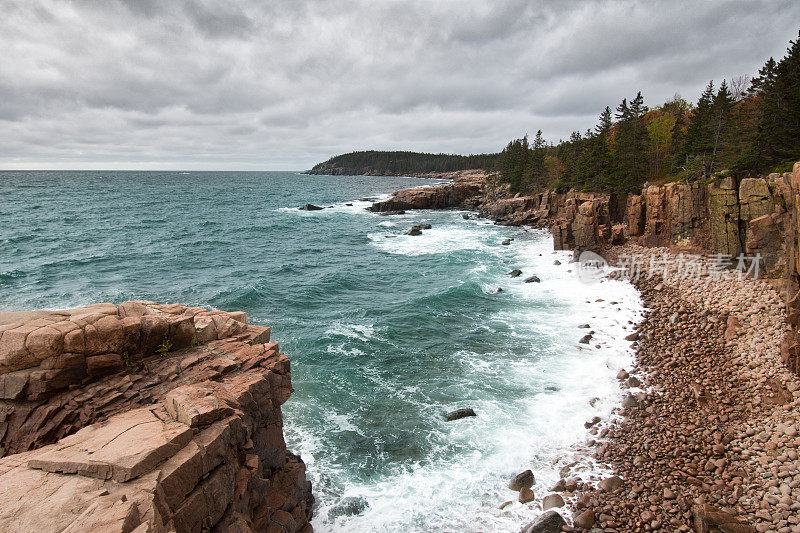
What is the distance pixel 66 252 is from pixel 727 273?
212 ft

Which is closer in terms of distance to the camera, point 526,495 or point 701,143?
point 526,495

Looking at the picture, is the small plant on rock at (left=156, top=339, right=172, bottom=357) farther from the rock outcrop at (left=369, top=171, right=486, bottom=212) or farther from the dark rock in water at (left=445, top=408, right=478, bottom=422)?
the rock outcrop at (left=369, top=171, right=486, bottom=212)

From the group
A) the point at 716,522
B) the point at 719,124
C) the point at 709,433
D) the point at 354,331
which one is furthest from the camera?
the point at 719,124

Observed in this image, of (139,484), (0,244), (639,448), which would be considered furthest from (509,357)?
(0,244)

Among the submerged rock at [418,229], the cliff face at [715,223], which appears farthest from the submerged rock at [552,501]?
the submerged rock at [418,229]

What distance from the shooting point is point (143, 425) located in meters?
7.76

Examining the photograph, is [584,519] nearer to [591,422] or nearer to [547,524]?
[547,524]

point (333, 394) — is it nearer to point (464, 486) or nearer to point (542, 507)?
point (464, 486)

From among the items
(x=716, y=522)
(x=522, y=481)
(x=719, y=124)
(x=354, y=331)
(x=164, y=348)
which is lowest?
(x=522, y=481)

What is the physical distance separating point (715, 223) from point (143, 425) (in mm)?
36156

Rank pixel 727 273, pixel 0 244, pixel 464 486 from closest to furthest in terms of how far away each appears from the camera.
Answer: pixel 464 486
pixel 727 273
pixel 0 244

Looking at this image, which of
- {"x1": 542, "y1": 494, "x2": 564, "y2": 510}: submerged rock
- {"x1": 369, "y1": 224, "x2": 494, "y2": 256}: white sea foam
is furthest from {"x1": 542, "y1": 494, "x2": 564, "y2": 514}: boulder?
{"x1": 369, "y1": 224, "x2": 494, "y2": 256}: white sea foam

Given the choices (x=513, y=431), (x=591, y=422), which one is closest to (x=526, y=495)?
(x=513, y=431)

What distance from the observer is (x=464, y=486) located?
1309cm
